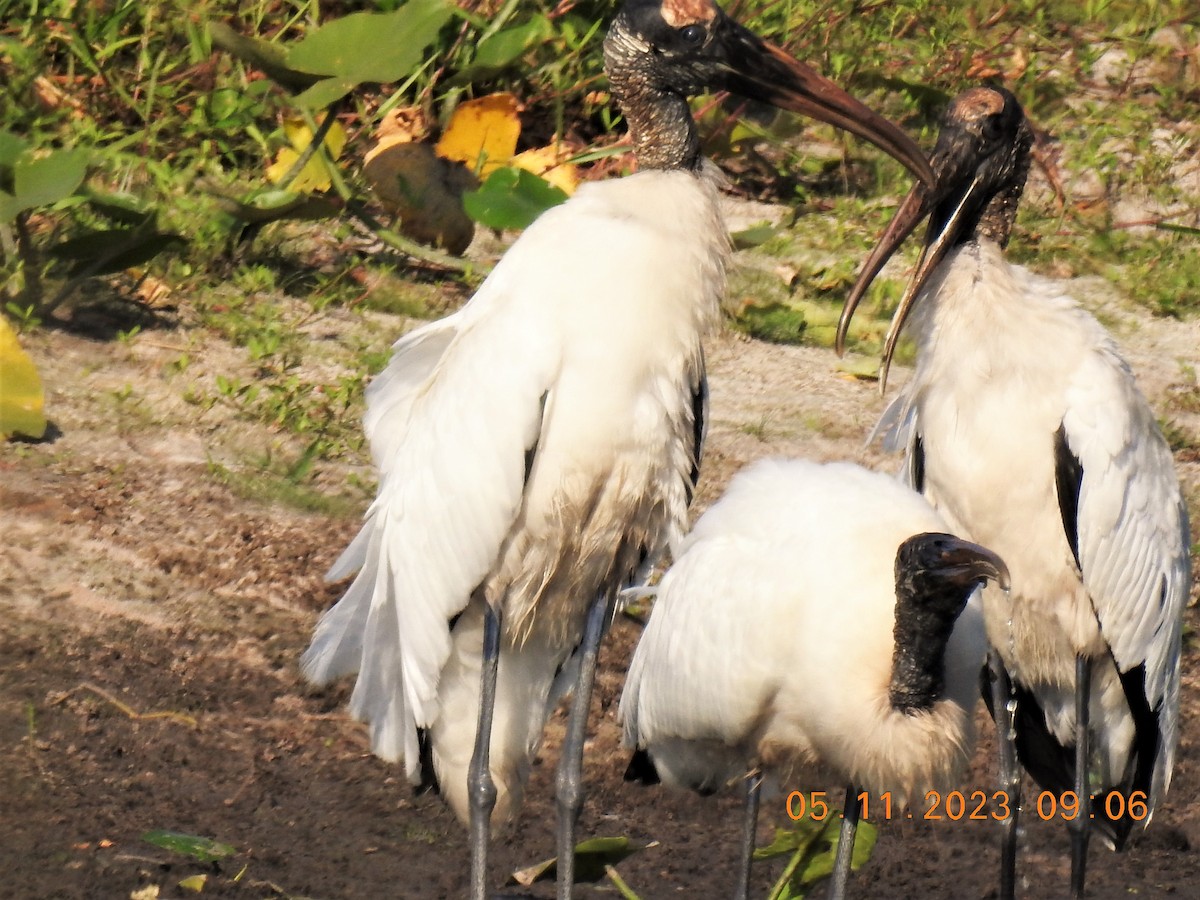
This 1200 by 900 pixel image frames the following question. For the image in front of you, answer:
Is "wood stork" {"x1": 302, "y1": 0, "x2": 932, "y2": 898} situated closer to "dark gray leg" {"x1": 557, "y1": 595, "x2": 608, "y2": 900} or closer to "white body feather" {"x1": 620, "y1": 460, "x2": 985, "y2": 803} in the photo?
"dark gray leg" {"x1": 557, "y1": 595, "x2": 608, "y2": 900}

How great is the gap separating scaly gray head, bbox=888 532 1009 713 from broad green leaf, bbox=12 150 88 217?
8.23 feet

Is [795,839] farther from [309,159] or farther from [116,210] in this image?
[309,159]

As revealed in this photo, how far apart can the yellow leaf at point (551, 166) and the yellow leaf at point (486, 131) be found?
0.06 metres

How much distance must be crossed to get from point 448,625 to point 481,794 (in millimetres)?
340

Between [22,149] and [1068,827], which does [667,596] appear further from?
[22,149]

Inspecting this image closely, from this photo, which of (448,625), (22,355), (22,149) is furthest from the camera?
(22,149)

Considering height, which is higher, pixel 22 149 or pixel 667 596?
pixel 22 149

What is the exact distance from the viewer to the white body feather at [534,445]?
3270 millimetres

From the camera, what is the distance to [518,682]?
12.6ft

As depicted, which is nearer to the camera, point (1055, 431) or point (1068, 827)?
point (1055, 431)

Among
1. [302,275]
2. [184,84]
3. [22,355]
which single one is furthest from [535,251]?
[184,84]

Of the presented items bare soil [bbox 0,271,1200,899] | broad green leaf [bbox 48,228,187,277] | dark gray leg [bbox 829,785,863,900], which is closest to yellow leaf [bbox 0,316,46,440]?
bare soil [bbox 0,271,1200,899]
